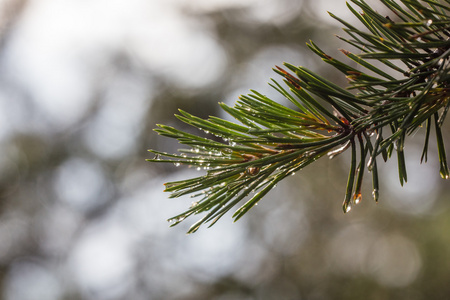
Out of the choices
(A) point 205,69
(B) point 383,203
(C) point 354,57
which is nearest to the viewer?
(C) point 354,57

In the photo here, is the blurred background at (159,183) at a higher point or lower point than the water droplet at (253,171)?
higher

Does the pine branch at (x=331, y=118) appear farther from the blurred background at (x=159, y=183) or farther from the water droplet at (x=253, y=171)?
the blurred background at (x=159, y=183)

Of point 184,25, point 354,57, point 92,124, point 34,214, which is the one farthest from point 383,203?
point 354,57

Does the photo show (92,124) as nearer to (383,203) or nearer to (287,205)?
(287,205)

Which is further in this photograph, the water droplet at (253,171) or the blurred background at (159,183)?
the blurred background at (159,183)

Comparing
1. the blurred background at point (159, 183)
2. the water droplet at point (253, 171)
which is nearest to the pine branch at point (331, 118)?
the water droplet at point (253, 171)

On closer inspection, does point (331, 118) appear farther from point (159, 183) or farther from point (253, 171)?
point (159, 183)

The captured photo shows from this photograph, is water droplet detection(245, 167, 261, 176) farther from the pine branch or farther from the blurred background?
the blurred background

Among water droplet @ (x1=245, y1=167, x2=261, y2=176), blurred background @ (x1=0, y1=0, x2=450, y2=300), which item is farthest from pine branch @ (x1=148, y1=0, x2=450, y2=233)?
blurred background @ (x1=0, y1=0, x2=450, y2=300)
